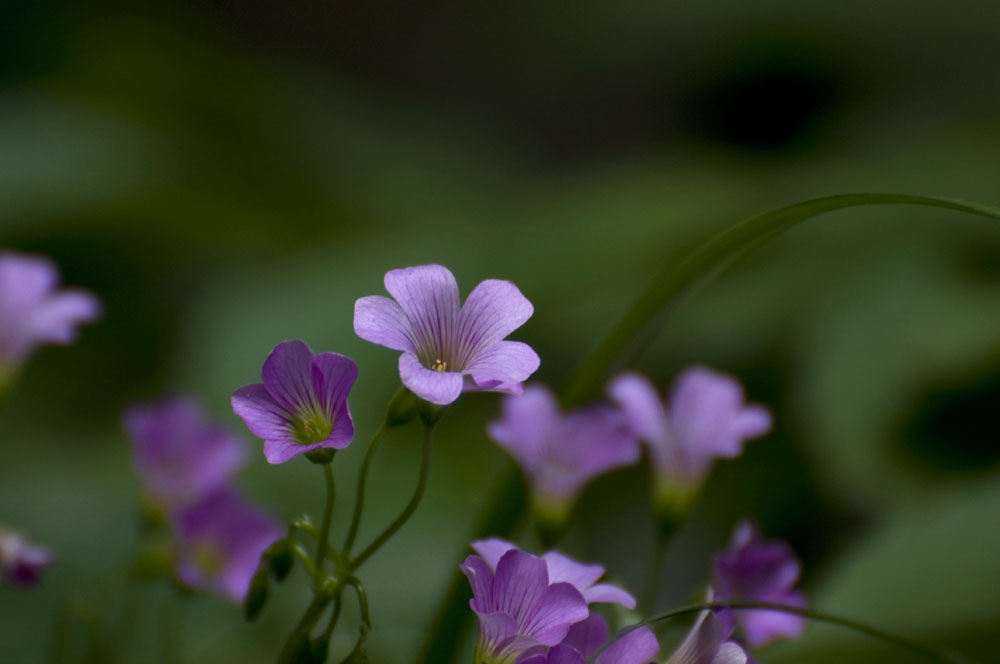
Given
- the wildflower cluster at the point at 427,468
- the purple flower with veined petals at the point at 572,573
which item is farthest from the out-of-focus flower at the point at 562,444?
the purple flower with veined petals at the point at 572,573

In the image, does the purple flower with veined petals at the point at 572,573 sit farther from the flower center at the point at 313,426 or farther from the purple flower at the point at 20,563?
the purple flower at the point at 20,563

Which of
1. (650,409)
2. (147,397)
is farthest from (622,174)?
(650,409)

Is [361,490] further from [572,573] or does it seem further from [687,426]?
[687,426]

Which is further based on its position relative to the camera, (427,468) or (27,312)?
(27,312)

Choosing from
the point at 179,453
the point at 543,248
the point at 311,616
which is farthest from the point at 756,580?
the point at 543,248

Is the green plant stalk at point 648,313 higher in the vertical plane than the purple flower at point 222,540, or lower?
higher

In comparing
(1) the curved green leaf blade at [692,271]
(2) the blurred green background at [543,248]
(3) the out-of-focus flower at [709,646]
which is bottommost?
(3) the out-of-focus flower at [709,646]
